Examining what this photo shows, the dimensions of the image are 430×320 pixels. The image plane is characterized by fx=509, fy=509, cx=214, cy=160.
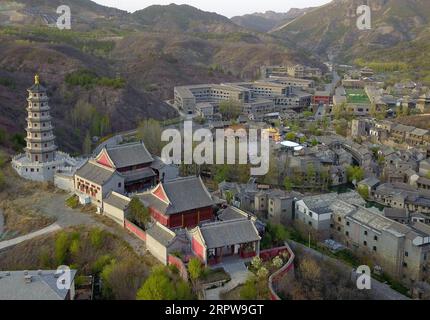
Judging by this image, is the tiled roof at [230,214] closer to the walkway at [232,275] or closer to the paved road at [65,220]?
the walkway at [232,275]

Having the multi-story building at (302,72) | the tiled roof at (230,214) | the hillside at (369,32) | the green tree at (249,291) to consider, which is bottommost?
the green tree at (249,291)

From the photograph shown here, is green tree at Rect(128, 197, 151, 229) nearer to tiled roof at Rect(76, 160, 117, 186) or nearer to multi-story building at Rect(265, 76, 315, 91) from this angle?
tiled roof at Rect(76, 160, 117, 186)

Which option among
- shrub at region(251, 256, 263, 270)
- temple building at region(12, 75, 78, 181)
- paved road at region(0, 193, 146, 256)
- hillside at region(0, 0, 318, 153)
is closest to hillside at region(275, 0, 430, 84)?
hillside at region(0, 0, 318, 153)

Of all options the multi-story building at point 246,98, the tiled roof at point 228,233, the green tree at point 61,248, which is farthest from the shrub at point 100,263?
the multi-story building at point 246,98

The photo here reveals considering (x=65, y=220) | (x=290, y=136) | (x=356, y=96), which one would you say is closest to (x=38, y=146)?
Result: (x=65, y=220)

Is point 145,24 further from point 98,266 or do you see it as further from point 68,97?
point 98,266

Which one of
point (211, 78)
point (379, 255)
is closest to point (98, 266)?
point (379, 255)

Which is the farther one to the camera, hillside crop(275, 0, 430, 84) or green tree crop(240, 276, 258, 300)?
hillside crop(275, 0, 430, 84)
